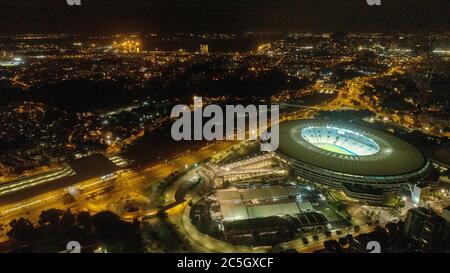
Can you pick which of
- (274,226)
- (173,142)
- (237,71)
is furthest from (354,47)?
(274,226)

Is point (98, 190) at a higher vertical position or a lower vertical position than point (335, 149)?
lower

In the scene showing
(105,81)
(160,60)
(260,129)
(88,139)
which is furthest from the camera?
(160,60)

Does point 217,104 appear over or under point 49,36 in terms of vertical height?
under

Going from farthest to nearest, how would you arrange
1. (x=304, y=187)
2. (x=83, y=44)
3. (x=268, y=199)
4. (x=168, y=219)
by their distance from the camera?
(x=83, y=44)
(x=304, y=187)
(x=268, y=199)
(x=168, y=219)

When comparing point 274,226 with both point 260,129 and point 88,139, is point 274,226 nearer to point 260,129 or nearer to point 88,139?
point 260,129
